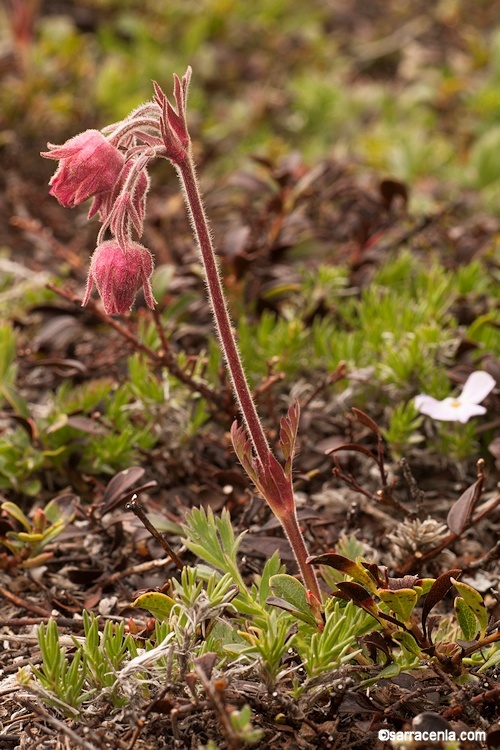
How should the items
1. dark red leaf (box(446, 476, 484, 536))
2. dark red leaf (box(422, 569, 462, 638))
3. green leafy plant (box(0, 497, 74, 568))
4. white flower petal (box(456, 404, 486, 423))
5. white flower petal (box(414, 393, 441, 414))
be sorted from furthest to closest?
white flower petal (box(414, 393, 441, 414)) < white flower petal (box(456, 404, 486, 423)) < green leafy plant (box(0, 497, 74, 568)) < dark red leaf (box(446, 476, 484, 536)) < dark red leaf (box(422, 569, 462, 638))

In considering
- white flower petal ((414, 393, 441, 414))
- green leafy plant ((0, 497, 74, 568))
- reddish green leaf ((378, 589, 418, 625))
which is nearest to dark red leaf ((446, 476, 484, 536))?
reddish green leaf ((378, 589, 418, 625))

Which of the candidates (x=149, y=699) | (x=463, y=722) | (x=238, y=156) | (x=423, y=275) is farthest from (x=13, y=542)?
(x=238, y=156)

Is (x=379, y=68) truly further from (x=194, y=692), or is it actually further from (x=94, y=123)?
(x=194, y=692)

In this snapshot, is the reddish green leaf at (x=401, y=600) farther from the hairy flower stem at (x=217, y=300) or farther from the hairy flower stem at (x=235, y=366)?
the hairy flower stem at (x=217, y=300)

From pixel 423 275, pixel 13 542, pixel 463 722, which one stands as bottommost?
pixel 463 722

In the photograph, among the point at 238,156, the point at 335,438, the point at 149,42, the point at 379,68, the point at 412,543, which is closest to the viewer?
the point at 412,543

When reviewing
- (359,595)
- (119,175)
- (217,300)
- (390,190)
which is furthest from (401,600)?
(390,190)

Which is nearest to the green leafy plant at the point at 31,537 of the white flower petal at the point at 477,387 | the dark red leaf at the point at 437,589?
the dark red leaf at the point at 437,589

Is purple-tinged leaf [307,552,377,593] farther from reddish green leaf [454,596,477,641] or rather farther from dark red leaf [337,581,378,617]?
reddish green leaf [454,596,477,641]
